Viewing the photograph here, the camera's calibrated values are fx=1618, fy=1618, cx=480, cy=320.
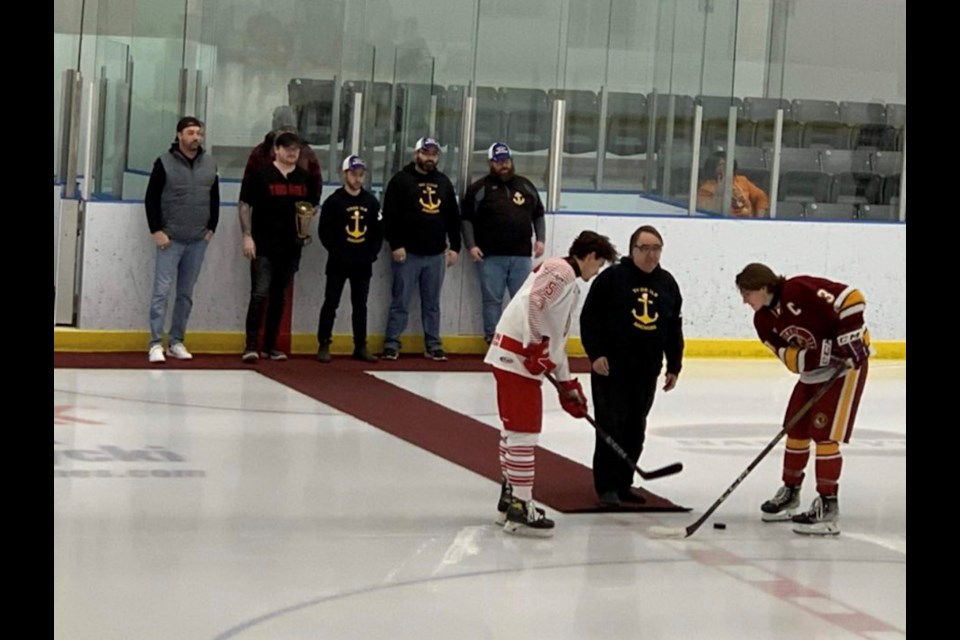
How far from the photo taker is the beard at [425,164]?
1161cm

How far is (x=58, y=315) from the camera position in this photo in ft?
37.3

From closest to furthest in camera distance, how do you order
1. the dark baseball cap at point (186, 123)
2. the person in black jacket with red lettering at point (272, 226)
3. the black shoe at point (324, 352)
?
the dark baseball cap at point (186, 123) → the person in black jacket with red lettering at point (272, 226) → the black shoe at point (324, 352)

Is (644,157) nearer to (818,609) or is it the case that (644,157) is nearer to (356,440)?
(356,440)

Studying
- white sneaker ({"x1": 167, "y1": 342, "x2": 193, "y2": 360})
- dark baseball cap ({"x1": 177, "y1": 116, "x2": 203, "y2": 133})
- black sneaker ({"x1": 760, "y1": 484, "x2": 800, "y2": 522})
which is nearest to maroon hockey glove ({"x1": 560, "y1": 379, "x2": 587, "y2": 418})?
black sneaker ({"x1": 760, "y1": 484, "x2": 800, "y2": 522})

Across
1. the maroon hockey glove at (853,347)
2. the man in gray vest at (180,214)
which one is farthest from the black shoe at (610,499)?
the man in gray vest at (180,214)

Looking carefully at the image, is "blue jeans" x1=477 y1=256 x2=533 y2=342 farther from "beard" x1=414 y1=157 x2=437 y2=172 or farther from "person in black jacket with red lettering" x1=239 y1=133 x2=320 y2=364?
"person in black jacket with red lettering" x1=239 y1=133 x2=320 y2=364

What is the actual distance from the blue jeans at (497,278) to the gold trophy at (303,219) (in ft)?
4.72

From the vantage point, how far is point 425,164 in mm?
11617

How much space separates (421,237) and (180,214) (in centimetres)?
177

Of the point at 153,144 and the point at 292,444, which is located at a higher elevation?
the point at 153,144

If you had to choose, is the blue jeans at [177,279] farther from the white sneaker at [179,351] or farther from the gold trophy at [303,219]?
the gold trophy at [303,219]

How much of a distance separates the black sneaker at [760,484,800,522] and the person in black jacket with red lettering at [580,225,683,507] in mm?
613
